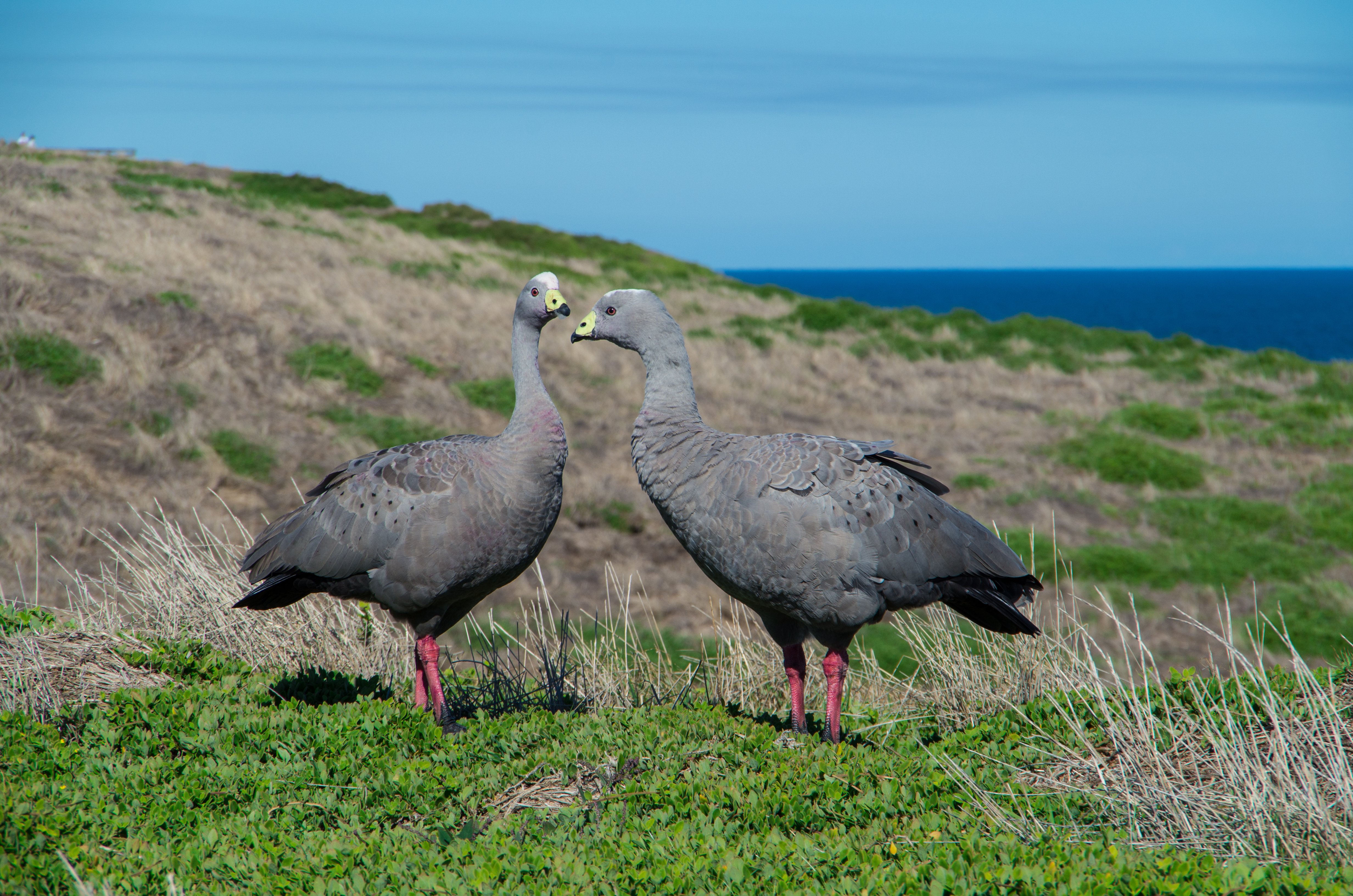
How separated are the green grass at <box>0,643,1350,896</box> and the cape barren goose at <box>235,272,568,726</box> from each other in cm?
62

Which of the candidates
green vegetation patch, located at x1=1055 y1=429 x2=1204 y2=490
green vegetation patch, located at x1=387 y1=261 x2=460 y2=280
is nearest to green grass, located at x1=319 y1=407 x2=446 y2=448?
green vegetation patch, located at x1=387 y1=261 x2=460 y2=280

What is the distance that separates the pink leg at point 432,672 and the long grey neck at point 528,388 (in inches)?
52.2

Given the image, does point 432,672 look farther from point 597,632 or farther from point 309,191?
point 309,191

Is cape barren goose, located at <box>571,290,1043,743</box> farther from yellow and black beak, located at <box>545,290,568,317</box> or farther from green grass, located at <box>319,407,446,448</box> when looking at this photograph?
green grass, located at <box>319,407,446,448</box>

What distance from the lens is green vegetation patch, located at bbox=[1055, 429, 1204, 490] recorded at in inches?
740

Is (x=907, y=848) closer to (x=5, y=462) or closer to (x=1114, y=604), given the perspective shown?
(x=1114, y=604)

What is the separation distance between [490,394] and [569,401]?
1731mm

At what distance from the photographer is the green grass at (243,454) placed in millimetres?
14641

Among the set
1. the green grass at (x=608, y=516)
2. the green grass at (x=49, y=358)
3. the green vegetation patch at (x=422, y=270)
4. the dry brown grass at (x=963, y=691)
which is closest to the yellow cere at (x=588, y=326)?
the dry brown grass at (x=963, y=691)

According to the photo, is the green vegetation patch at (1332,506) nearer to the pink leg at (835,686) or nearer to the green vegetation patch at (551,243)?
the pink leg at (835,686)

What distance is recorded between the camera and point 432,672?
583 centimetres

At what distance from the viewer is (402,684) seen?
7.33m

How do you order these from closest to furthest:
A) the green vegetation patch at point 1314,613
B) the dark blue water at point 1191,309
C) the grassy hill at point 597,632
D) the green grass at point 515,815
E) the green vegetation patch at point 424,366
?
the green grass at point 515,815, the grassy hill at point 597,632, the green vegetation patch at point 1314,613, the green vegetation patch at point 424,366, the dark blue water at point 1191,309

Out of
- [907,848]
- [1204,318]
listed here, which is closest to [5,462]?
[907,848]
